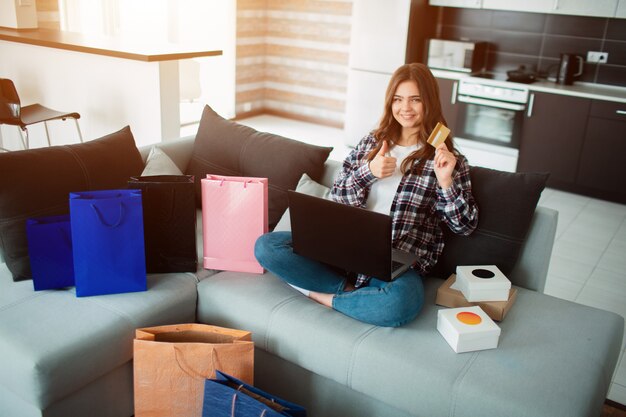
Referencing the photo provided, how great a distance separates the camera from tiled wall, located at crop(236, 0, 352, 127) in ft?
21.2

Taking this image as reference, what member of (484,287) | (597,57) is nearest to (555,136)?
(597,57)

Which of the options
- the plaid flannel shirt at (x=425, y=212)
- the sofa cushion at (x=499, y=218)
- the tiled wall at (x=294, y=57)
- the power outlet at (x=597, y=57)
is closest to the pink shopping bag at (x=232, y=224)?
the plaid flannel shirt at (x=425, y=212)

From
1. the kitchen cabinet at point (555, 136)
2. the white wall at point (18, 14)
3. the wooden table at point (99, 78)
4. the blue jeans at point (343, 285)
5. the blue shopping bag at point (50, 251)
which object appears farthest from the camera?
the kitchen cabinet at point (555, 136)

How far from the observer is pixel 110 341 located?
1.94 m

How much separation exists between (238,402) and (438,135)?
3.72 feet

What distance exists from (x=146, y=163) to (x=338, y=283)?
109cm

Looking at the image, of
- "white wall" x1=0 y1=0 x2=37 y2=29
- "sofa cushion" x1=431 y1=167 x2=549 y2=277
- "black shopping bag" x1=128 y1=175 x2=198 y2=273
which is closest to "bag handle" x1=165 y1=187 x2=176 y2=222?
"black shopping bag" x1=128 y1=175 x2=198 y2=273

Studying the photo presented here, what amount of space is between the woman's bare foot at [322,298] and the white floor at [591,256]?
122 cm

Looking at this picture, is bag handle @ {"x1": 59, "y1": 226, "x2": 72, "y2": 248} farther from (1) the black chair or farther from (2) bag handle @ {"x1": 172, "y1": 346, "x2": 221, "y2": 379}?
(1) the black chair

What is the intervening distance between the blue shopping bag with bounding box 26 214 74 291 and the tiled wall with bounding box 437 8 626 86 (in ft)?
14.2

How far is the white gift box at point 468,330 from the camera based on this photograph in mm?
1867

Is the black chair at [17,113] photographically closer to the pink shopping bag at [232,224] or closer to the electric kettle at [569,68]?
the pink shopping bag at [232,224]

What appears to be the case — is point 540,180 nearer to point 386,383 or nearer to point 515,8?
point 386,383

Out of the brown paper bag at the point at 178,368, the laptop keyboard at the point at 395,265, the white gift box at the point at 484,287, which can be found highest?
the laptop keyboard at the point at 395,265
